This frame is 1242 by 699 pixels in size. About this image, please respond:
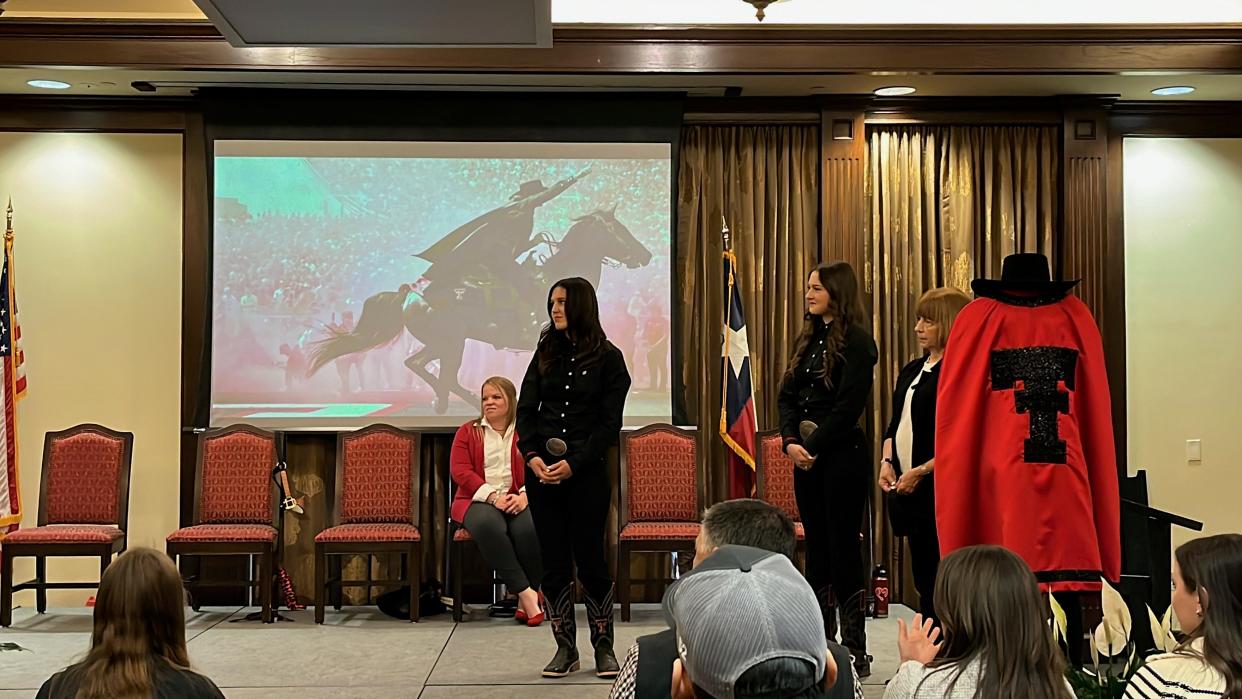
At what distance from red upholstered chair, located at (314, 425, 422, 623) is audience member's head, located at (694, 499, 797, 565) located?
3698mm

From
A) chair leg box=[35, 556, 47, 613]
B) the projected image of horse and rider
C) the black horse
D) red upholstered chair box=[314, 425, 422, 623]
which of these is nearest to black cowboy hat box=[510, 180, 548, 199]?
the projected image of horse and rider

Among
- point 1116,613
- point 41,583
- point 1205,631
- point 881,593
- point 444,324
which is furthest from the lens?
point 444,324

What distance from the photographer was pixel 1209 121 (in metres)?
6.73

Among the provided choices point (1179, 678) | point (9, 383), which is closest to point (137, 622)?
point (1179, 678)

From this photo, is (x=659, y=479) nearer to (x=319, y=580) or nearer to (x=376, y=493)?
(x=376, y=493)

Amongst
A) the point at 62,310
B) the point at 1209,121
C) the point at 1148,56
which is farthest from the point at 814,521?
the point at 62,310

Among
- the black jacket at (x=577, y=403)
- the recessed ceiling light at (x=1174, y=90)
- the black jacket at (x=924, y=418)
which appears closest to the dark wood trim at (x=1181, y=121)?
the recessed ceiling light at (x=1174, y=90)

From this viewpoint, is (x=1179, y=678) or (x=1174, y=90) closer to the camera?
(x=1179, y=678)

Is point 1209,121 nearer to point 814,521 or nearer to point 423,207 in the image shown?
point 814,521

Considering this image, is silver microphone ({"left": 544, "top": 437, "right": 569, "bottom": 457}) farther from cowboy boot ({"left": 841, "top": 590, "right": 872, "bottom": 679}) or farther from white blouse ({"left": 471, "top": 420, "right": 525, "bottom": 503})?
white blouse ({"left": 471, "top": 420, "right": 525, "bottom": 503})

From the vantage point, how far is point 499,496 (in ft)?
19.5

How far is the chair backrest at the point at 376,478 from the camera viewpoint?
6.14 m

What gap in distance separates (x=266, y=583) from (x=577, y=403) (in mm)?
2080

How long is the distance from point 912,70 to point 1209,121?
1.94 meters
